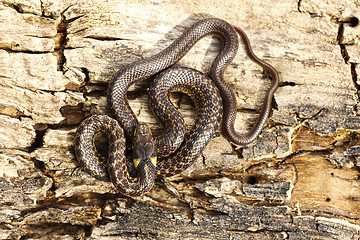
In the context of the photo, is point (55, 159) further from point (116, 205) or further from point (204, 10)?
point (204, 10)

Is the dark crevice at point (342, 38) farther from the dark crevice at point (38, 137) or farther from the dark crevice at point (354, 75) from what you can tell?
the dark crevice at point (38, 137)

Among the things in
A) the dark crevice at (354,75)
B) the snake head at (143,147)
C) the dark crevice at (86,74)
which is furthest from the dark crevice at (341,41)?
the dark crevice at (86,74)

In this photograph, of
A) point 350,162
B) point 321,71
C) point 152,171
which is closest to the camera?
point 152,171

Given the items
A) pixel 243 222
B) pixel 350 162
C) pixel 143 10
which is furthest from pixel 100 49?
pixel 350 162

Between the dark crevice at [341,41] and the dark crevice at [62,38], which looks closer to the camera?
the dark crevice at [62,38]

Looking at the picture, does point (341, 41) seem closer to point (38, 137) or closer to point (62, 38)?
point (62, 38)

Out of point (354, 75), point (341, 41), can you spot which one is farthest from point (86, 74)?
point (354, 75)

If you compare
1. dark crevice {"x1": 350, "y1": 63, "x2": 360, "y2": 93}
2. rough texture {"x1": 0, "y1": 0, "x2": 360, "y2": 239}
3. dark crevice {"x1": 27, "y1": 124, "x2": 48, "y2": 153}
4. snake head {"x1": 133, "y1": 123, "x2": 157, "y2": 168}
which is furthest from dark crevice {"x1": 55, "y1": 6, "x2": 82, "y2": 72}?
dark crevice {"x1": 350, "y1": 63, "x2": 360, "y2": 93}
